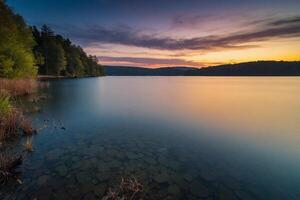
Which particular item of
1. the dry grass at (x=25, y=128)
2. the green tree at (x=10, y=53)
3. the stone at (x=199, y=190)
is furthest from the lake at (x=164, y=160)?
the green tree at (x=10, y=53)

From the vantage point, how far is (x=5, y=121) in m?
8.93

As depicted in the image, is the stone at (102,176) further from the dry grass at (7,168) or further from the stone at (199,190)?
the stone at (199,190)

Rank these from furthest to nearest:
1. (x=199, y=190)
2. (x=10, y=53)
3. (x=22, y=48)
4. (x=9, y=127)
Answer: (x=22, y=48) < (x=10, y=53) < (x=9, y=127) < (x=199, y=190)

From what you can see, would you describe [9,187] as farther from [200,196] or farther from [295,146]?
[295,146]

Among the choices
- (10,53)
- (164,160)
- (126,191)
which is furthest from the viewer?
(10,53)

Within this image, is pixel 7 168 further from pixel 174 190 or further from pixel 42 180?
pixel 174 190

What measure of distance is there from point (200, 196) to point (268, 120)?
12.9 metres

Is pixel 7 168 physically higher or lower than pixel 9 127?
lower

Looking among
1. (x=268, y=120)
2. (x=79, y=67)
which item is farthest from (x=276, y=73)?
(x=268, y=120)

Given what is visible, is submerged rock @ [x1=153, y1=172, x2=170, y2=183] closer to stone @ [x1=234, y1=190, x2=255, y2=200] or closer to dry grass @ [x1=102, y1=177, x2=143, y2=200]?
dry grass @ [x1=102, y1=177, x2=143, y2=200]

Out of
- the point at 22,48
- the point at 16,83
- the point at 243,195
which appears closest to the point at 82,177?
the point at 243,195

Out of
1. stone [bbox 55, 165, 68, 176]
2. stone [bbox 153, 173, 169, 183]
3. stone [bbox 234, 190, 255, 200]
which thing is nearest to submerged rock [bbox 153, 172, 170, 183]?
stone [bbox 153, 173, 169, 183]

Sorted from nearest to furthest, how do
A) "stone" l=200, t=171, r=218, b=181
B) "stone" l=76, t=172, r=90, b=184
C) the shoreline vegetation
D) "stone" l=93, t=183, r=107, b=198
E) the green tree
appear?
"stone" l=93, t=183, r=107, b=198 < "stone" l=76, t=172, r=90, b=184 < "stone" l=200, t=171, r=218, b=181 < the shoreline vegetation < the green tree

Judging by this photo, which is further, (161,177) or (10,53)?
(10,53)
